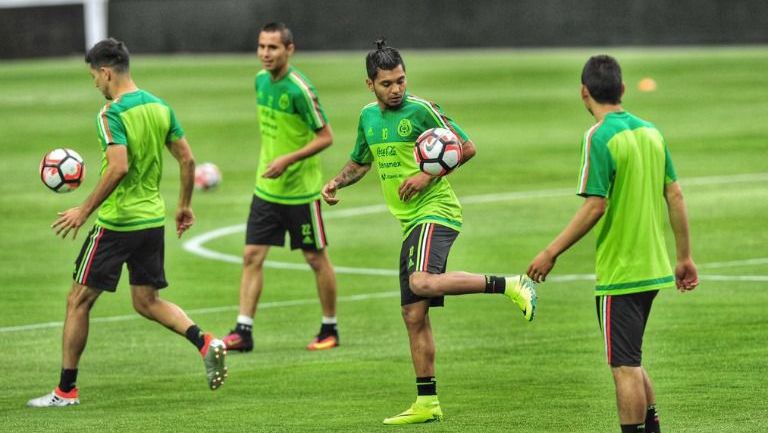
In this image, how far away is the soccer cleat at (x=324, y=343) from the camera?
43.4 ft

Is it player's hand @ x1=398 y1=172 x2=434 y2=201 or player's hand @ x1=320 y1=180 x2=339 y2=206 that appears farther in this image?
player's hand @ x1=320 y1=180 x2=339 y2=206

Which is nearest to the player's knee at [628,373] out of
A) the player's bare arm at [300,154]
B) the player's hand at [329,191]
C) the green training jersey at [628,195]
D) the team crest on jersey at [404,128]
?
the green training jersey at [628,195]

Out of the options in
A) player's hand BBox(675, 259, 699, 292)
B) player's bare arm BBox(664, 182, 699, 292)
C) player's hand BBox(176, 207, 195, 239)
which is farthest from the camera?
player's hand BBox(176, 207, 195, 239)

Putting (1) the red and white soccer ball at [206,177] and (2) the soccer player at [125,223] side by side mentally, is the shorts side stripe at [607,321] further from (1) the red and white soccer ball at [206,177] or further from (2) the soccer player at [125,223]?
(1) the red and white soccer ball at [206,177]

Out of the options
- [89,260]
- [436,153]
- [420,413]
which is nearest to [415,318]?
[420,413]

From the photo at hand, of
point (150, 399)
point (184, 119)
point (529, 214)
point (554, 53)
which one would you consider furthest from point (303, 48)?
point (150, 399)

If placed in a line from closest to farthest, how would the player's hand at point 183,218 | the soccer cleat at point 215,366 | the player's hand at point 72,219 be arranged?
1. the player's hand at point 72,219
2. the soccer cleat at point 215,366
3. the player's hand at point 183,218

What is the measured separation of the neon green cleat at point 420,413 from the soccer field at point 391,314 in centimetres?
13

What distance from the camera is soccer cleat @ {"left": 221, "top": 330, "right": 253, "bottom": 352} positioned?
13.2 metres

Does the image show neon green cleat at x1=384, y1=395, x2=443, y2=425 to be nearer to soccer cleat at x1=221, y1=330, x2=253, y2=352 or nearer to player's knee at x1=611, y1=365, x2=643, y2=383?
player's knee at x1=611, y1=365, x2=643, y2=383

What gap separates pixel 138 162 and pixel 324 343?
2.77m

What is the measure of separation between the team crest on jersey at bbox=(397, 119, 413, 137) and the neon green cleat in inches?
67.8

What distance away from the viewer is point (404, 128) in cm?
1053

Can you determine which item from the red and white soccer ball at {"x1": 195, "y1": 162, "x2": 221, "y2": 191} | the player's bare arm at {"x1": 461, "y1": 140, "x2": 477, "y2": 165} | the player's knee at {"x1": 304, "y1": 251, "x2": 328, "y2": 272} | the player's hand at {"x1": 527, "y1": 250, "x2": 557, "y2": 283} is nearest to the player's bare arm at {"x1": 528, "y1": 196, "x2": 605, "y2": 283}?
the player's hand at {"x1": 527, "y1": 250, "x2": 557, "y2": 283}
